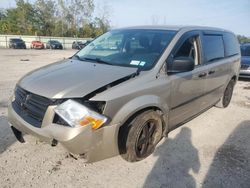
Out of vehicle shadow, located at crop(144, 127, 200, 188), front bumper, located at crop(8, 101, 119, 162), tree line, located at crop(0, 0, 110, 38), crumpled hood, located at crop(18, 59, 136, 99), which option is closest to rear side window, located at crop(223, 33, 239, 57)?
vehicle shadow, located at crop(144, 127, 200, 188)

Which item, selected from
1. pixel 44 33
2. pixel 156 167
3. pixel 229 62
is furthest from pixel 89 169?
pixel 44 33

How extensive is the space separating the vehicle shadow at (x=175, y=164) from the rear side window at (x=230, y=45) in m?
2.41

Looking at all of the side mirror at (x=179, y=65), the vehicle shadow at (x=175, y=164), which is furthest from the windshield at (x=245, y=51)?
the side mirror at (x=179, y=65)

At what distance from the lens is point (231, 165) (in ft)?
11.4

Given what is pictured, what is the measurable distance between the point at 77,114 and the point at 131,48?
1.65 metres

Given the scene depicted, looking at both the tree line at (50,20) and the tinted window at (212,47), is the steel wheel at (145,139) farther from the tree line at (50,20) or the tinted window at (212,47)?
the tree line at (50,20)

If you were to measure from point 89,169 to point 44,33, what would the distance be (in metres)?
59.1

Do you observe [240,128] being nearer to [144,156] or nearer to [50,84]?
[144,156]

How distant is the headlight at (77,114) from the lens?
2.74 meters

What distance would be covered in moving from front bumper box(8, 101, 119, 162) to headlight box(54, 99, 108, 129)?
57mm

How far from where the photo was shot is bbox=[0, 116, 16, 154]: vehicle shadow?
373 centimetres

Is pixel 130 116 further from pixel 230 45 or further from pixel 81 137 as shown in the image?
pixel 230 45

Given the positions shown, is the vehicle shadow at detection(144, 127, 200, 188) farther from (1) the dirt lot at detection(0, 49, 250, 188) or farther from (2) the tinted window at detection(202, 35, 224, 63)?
(2) the tinted window at detection(202, 35, 224, 63)

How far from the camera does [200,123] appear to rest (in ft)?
16.4
